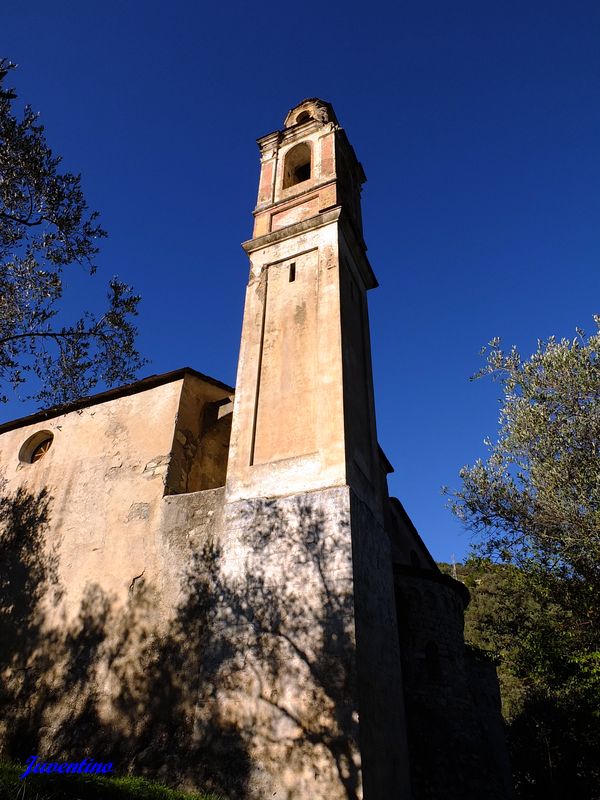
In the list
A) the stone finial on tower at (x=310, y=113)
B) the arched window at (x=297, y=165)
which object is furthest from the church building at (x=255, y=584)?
the stone finial on tower at (x=310, y=113)

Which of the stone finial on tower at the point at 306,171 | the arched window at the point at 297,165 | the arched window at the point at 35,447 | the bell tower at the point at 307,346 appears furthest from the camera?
the arched window at the point at 297,165

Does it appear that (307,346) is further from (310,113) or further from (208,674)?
(310,113)

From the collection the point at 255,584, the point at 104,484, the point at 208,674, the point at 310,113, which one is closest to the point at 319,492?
the point at 255,584

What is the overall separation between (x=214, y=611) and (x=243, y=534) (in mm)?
1229

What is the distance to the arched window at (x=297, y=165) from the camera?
48.6ft

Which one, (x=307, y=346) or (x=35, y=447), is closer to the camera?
(x=307, y=346)

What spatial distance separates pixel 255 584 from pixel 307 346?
15.1 ft

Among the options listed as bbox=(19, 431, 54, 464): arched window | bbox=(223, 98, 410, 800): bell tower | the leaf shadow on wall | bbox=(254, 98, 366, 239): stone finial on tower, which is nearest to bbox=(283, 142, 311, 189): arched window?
bbox=(254, 98, 366, 239): stone finial on tower

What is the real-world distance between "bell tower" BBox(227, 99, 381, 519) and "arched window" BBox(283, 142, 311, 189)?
161mm

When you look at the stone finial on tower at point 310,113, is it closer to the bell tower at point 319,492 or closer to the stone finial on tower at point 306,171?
the stone finial on tower at point 306,171

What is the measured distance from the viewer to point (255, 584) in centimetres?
812

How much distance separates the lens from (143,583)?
925 cm

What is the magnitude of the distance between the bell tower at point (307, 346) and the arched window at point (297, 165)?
0.16 m

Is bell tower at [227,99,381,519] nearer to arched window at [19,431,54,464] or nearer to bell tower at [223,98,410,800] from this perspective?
bell tower at [223,98,410,800]
